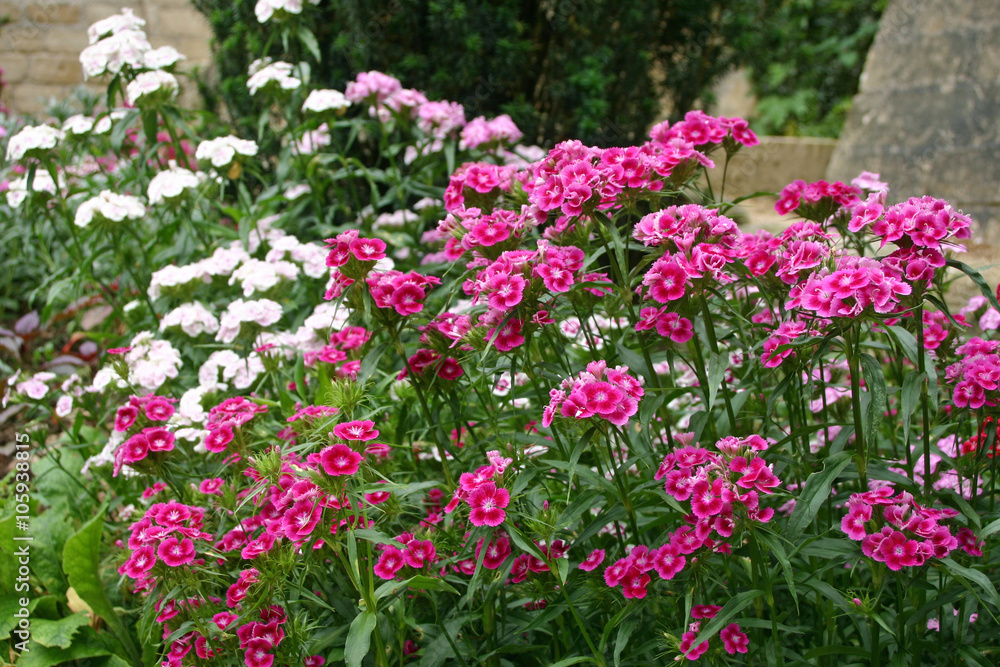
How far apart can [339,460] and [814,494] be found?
2.71 ft

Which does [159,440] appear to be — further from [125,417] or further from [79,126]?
[79,126]

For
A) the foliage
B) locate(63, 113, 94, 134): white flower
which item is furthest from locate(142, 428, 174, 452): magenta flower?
the foliage

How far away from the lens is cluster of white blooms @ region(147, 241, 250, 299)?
2.46 m

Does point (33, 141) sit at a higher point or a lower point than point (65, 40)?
lower

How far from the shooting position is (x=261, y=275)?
235 centimetres

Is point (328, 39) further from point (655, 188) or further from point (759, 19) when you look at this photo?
point (655, 188)

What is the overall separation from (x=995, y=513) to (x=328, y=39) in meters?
3.50

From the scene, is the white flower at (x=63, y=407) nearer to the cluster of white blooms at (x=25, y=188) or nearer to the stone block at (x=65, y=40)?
the cluster of white blooms at (x=25, y=188)

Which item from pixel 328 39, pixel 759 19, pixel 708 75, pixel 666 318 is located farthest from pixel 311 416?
pixel 759 19

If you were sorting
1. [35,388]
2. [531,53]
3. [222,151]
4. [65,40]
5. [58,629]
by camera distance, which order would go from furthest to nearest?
[65,40] → [531,53] → [222,151] → [35,388] → [58,629]

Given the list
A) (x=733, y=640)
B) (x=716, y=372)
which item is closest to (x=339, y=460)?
(x=716, y=372)

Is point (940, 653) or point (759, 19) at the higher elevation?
point (759, 19)

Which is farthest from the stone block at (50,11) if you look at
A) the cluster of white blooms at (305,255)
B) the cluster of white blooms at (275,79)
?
the cluster of white blooms at (305,255)

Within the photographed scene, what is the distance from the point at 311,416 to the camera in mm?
1560
